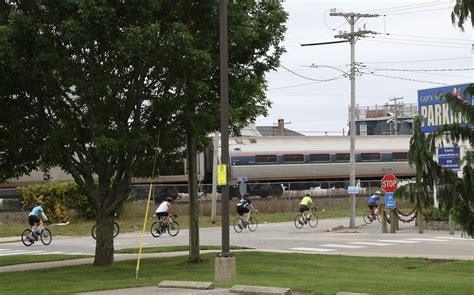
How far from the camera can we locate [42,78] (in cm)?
1703

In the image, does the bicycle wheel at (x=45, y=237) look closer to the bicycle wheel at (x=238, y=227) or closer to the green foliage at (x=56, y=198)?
the bicycle wheel at (x=238, y=227)

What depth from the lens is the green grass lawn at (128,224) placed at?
36219 millimetres

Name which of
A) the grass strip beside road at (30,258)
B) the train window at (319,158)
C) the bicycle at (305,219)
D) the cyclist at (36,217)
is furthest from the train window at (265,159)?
the grass strip beside road at (30,258)

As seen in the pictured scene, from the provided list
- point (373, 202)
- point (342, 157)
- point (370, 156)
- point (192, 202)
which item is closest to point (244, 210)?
point (373, 202)

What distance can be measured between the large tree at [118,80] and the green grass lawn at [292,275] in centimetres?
150

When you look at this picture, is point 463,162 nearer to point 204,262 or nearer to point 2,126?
point 204,262

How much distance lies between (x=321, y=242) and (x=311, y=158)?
28.3m

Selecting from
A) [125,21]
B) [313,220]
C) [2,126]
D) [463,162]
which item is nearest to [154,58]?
[125,21]

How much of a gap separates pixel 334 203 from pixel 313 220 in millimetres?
13133

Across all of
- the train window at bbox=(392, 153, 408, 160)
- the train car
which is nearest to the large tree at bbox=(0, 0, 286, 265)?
the train car

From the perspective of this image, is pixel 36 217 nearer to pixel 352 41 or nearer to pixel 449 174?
pixel 352 41

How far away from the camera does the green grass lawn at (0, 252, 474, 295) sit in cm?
1296

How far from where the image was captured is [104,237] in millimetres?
19188

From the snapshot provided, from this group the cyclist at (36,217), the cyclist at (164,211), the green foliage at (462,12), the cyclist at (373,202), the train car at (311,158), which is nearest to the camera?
the green foliage at (462,12)
